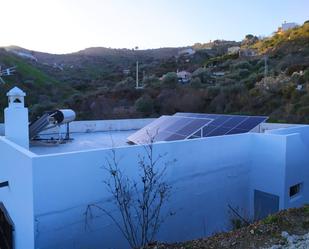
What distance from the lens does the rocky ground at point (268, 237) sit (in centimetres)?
468

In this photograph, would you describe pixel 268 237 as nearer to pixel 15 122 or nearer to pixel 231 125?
pixel 15 122

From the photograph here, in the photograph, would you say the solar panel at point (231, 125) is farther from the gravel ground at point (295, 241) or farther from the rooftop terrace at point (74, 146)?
the gravel ground at point (295, 241)

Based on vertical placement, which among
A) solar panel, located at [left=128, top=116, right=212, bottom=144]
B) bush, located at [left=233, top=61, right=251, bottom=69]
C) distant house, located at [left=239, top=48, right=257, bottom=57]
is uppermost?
distant house, located at [left=239, top=48, right=257, bottom=57]

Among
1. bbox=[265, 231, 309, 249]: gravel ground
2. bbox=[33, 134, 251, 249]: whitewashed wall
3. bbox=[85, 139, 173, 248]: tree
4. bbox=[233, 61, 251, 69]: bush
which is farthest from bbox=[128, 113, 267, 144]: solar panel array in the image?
bbox=[233, 61, 251, 69]: bush

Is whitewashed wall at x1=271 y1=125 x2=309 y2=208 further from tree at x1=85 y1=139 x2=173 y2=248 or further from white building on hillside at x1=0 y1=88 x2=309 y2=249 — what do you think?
tree at x1=85 y1=139 x2=173 y2=248

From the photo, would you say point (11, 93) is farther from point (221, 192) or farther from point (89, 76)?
point (89, 76)

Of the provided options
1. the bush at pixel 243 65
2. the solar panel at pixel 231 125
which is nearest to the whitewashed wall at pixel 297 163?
the solar panel at pixel 231 125

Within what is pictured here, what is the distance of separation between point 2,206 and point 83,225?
10.3ft

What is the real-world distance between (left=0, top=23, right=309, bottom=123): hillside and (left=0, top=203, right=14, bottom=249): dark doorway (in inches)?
708

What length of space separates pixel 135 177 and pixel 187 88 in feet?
86.2

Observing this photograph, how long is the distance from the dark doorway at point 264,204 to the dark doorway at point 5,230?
22.7 ft

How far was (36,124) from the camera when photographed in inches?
451

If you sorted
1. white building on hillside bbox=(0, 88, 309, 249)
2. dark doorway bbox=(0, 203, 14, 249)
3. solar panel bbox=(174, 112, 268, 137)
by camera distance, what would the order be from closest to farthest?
1. white building on hillside bbox=(0, 88, 309, 249)
2. dark doorway bbox=(0, 203, 14, 249)
3. solar panel bbox=(174, 112, 268, 137)

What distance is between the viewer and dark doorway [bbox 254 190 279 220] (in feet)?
32.0
